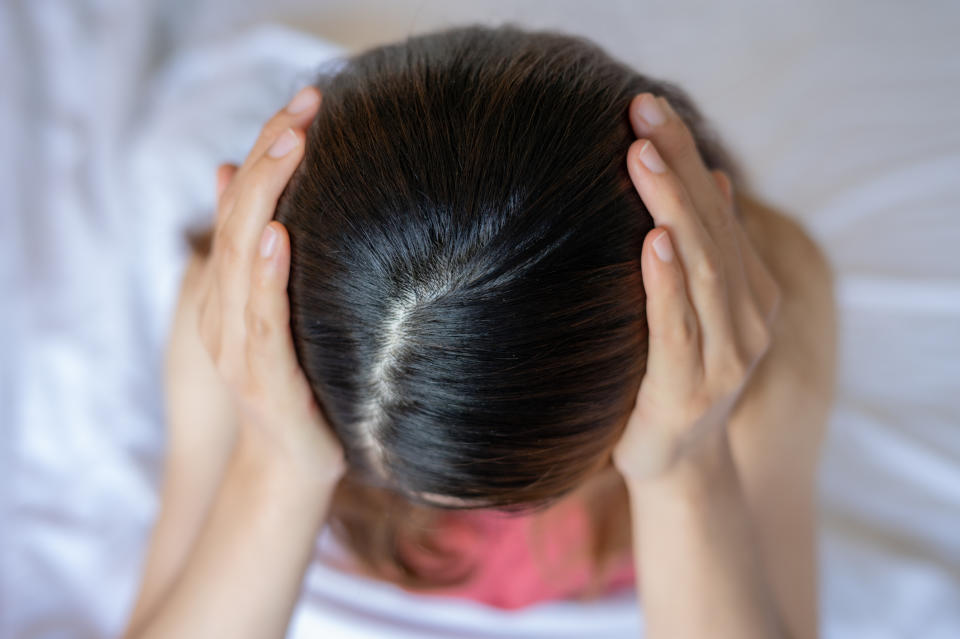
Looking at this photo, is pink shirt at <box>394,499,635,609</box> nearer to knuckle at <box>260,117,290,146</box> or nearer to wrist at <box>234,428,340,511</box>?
wrist at <box>234,428,340,511</box>

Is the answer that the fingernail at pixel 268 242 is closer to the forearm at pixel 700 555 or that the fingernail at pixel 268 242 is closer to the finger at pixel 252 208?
the finger at pixel 252 208

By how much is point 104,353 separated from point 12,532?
26 centimetres

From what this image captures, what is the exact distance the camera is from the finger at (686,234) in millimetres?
496

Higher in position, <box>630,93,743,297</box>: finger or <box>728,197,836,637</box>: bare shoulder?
<box>630,93,743,297</box>: finger

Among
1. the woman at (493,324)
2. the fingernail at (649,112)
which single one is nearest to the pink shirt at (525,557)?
the woman at (493,324)

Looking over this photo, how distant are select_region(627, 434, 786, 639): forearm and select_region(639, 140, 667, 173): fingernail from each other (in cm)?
27

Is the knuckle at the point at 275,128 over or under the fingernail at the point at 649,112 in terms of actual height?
under

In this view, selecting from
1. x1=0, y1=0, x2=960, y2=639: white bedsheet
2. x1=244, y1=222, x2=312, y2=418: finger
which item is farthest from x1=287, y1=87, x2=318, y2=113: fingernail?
x1=0, y1=0, x2=960, y2=639: white bedsheet

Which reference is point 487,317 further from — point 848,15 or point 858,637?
point 848,15

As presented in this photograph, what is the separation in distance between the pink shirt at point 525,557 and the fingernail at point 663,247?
425 mm

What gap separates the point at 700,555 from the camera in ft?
2.22

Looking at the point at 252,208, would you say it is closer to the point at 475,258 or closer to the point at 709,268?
the point at 475,258

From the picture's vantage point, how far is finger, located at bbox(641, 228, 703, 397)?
0.49 meters

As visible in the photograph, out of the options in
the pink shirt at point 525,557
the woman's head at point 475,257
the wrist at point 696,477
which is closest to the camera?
the woman's head at point 475,257
